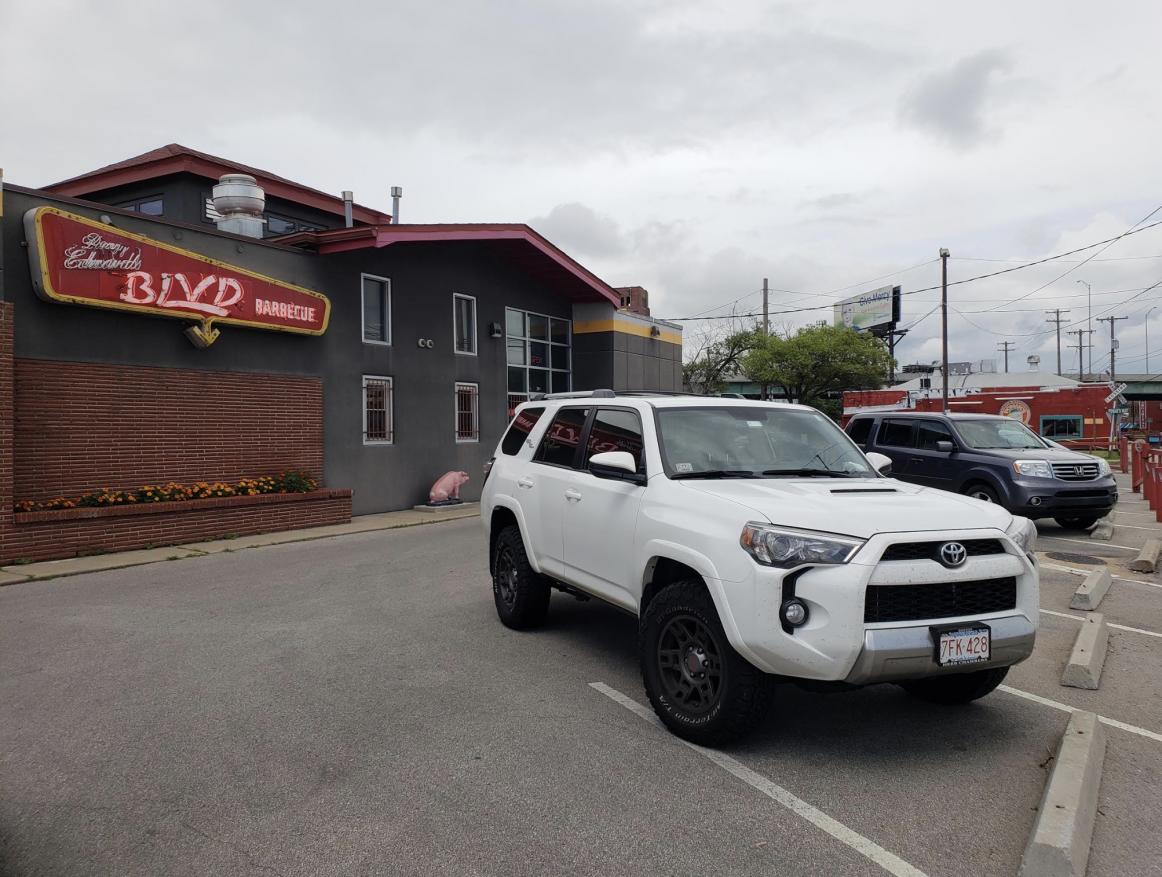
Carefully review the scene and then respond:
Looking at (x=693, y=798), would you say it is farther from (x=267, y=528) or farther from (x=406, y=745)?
(x=267, y=528)

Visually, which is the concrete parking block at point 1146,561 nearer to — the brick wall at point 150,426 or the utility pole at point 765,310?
the brick wall at point 150,426

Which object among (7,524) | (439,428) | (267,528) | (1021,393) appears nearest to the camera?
(7,524)

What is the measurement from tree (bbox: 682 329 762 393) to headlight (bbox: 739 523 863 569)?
43.0 m

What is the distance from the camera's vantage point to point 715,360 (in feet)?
158

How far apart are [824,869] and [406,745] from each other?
2210 mm

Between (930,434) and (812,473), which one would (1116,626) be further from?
(930,434)

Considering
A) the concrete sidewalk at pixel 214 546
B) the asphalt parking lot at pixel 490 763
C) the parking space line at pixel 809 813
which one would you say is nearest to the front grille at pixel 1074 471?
the asphalt parking lot at pixel 490 763

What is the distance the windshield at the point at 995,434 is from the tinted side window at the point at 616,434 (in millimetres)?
8867

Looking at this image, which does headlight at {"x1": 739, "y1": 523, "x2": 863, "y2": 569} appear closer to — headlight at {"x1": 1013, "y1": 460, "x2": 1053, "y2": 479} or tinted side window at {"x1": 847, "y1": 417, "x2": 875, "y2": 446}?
headlight at {"x1": 1013, "y1": 460, "x2": 1053, "y2": 479}

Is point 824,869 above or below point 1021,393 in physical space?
below

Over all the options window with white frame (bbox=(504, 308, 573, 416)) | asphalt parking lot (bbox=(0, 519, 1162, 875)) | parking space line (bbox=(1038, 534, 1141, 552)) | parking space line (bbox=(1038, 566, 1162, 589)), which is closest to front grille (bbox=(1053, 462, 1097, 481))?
parking space line (bbox=(1038, 534, 1141, 552))

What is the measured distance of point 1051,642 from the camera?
647 centimetres

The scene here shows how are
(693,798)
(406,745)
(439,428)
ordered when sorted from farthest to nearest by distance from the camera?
(439,428) → (406,745) → (693,798)

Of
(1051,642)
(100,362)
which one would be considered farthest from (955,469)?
(100,362)
